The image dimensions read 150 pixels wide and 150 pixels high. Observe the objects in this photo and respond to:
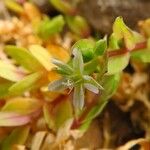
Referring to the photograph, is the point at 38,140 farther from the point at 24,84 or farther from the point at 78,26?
the point at 78,26

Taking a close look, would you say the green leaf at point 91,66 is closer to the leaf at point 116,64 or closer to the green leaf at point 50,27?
the leaf at point 116,64

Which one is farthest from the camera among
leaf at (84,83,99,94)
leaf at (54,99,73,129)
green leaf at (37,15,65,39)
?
green leaf at (37,15,65,39)

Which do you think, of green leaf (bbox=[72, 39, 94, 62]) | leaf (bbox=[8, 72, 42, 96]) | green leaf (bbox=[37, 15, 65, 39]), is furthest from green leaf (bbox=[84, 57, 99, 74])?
green leaf (bbox=[37, 15, 65, 39])

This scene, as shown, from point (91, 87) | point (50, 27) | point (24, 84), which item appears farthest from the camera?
point (50, 27)

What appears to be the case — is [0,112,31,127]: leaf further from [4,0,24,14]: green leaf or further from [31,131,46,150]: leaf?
[4,0,24,14]: green leaf

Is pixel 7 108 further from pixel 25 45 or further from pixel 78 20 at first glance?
pixel 78 20

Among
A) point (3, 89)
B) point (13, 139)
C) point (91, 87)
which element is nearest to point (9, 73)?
point (3, 89)
